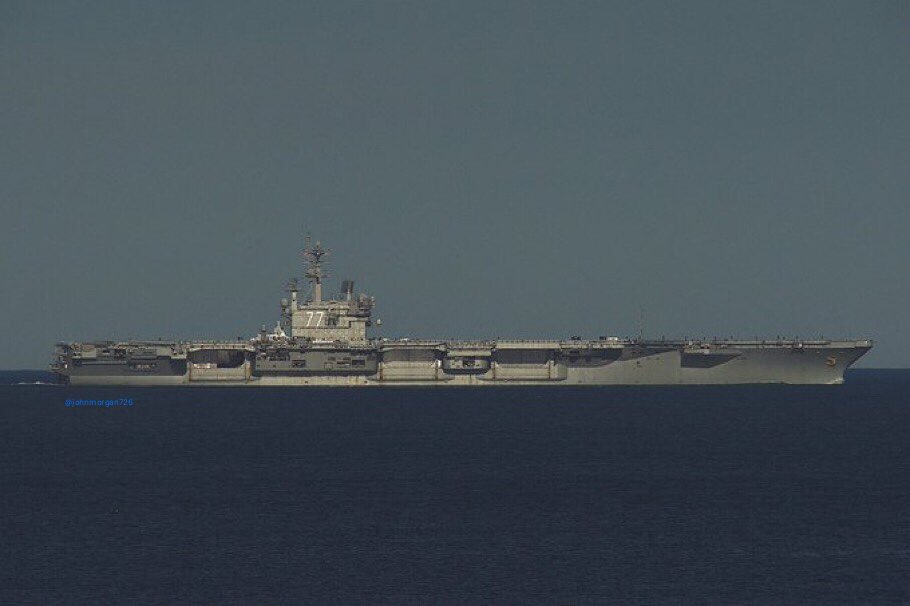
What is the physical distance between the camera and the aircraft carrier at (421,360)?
10669 cm

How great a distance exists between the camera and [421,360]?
358ft
